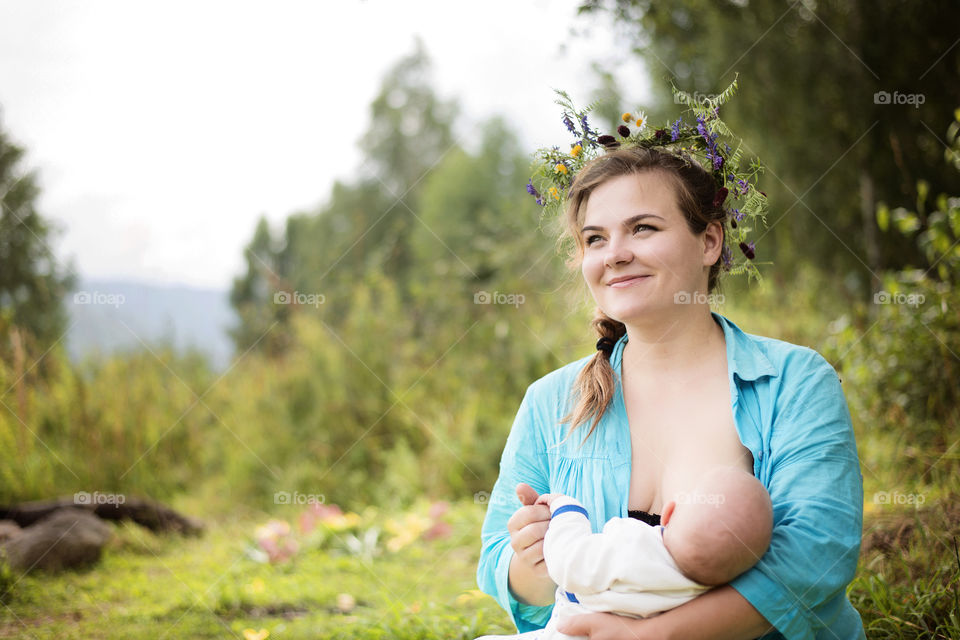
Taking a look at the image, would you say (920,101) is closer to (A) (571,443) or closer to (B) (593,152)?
(B) (593,152)

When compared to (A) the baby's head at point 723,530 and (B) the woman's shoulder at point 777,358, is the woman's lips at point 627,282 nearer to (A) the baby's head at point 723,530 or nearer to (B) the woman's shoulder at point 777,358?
(B) the woman's shoulder at point 777,358

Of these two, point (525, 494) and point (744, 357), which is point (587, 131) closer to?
point (744, 357)

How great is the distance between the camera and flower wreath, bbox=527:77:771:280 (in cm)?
212

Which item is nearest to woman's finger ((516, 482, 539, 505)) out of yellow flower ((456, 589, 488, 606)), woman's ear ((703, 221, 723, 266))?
woman's ear ((703, 221, 723, 266))

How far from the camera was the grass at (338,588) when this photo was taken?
2551 mm

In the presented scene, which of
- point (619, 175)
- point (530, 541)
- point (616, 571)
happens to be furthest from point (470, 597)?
point (619, 175)

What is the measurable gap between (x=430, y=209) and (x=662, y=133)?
15.4 m

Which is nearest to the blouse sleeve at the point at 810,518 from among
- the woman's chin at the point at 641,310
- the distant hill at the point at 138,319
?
the woman's chin at the point at 641,310

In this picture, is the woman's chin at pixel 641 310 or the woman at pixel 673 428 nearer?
the woman at pixel 673 428

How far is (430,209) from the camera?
17328 millimetres

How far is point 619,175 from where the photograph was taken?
2.02 meters

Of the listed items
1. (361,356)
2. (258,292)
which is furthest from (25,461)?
(258,292)

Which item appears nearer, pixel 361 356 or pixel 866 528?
pixel 866 528

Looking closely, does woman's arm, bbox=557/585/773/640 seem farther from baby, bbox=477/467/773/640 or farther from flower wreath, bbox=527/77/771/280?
flower wreath, bbox=527/77/771/280
